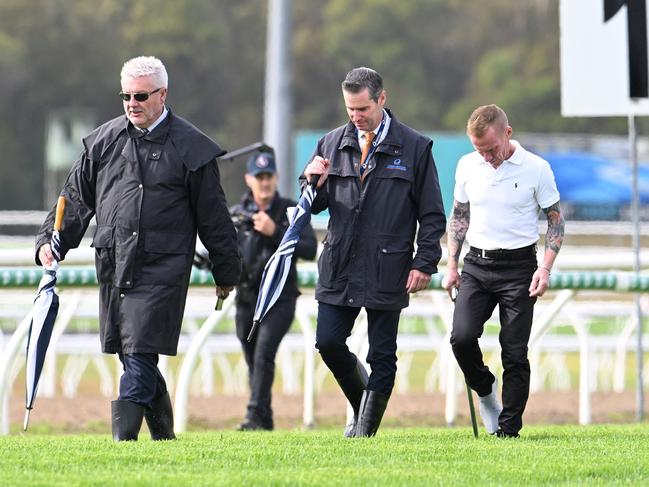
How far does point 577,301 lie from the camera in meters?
15.0

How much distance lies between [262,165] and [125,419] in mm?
3239

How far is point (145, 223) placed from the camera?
748 centimetres

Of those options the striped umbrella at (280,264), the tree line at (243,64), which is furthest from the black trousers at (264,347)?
the tree line at (243,64)

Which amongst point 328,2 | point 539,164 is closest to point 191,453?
point 539,164

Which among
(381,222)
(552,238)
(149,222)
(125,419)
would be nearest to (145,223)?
(149,222)

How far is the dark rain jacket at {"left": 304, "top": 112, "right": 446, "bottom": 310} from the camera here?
7898 mm

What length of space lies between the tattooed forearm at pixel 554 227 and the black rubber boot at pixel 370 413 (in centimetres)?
105

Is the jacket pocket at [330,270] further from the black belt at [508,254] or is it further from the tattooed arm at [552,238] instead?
the tattooed arm at [552,238]

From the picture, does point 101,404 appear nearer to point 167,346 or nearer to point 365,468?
point 167,346

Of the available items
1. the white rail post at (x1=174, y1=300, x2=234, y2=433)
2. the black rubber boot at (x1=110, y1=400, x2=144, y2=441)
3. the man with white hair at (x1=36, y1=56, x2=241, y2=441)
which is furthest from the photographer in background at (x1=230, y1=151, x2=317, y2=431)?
the black rubber boot at (x1=110, y1=400, x2=144, y2=441)

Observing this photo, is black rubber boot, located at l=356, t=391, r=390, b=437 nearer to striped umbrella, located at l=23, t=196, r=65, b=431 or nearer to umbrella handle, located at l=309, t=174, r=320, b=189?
umbrella handle, located at l=309, t=174, r=320, b=189

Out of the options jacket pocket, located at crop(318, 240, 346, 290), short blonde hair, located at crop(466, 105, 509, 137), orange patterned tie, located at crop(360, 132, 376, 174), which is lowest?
jacket pocket, located at crop(318, 240, 346, 290)

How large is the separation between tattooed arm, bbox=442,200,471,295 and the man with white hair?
3.52 feet

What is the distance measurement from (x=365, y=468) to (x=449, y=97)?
60.5 metres
